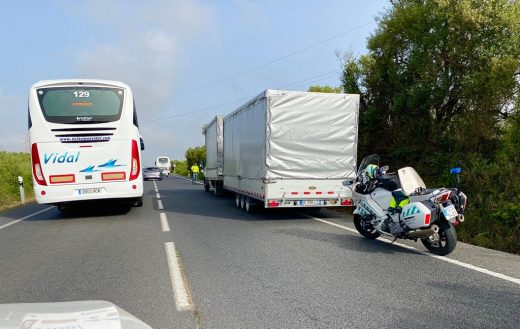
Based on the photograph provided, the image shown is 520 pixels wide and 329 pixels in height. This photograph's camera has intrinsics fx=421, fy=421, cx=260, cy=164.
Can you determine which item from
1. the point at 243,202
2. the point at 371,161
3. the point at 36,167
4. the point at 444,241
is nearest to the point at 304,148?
the point at 371,161

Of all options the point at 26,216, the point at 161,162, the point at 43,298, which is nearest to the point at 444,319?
the point at 43,298

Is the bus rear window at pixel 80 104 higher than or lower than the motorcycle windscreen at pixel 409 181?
higher

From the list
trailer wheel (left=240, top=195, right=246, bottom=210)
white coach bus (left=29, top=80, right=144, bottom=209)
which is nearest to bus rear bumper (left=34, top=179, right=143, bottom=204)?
white coach bus (left=29, top=80, right=144, bottom=209)

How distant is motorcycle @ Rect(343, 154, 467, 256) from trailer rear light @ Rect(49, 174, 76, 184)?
7037 millimetres

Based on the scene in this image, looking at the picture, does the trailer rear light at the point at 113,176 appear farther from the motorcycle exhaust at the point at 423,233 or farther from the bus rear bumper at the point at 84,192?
the motorcycle exhaust at the point at 423,233

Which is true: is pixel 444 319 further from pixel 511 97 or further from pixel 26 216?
pixel 26 216

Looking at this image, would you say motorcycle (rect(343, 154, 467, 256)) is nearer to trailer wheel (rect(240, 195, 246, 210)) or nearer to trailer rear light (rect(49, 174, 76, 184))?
trailer wheel (rect(240, 195, 246, 210))

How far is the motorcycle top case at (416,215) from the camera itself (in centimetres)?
636

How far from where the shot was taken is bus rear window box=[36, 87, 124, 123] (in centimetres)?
1075

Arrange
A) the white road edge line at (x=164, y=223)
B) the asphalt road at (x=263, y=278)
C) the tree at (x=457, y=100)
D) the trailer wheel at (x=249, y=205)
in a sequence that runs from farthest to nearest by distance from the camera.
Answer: the trailer wheel at (x=249, y=205) → the tree at (x=457, y=100) → the white road edge line at (x=164, y=223) → the asphalt road at (x=263, y=278)

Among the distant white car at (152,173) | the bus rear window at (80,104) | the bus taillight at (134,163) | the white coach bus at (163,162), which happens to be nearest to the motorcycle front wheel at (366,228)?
the bus taillight at (134,163)

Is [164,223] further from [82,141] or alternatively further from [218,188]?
[218,188]

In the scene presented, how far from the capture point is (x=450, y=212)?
20.6ft

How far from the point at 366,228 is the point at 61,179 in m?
7.67
